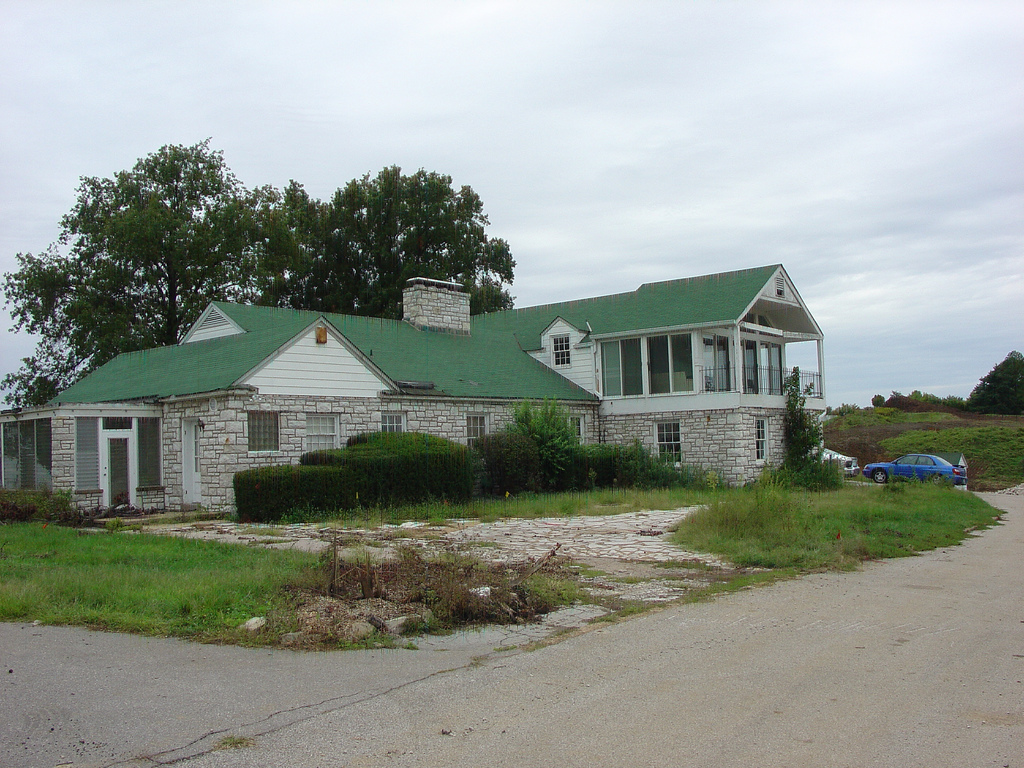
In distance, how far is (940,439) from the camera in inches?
1845

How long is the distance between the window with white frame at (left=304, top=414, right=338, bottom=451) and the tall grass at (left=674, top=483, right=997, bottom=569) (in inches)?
377

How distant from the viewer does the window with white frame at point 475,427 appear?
2535 centimetres

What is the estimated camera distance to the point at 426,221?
4959cm

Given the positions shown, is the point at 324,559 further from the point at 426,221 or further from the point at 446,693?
the point at 426,221

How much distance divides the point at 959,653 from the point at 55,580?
375 inches

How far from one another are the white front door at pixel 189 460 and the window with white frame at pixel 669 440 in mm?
14363

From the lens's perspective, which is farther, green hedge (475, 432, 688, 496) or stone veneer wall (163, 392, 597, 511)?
green hedge (475, 432, 688, 496)

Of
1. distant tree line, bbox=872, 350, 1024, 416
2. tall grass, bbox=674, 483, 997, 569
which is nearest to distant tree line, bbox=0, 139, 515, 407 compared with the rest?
tall grass, bbox=674, 483, 997, 569

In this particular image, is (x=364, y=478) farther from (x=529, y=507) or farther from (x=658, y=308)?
(x=658, y=308)

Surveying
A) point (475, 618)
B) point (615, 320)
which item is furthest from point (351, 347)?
point (475, 618)

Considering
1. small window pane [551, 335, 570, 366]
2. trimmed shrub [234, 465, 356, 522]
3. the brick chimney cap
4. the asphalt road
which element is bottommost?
the asphalt road

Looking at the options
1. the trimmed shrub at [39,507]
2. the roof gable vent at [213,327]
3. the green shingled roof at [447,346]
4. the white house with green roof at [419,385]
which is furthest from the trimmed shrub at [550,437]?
the trimmed shrub at [39,507]

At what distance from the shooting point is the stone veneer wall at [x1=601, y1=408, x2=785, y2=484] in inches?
1078

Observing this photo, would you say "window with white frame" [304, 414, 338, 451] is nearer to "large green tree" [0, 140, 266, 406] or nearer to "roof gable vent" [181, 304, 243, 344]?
"roof gable vent" [181, 304, 243, 344]
